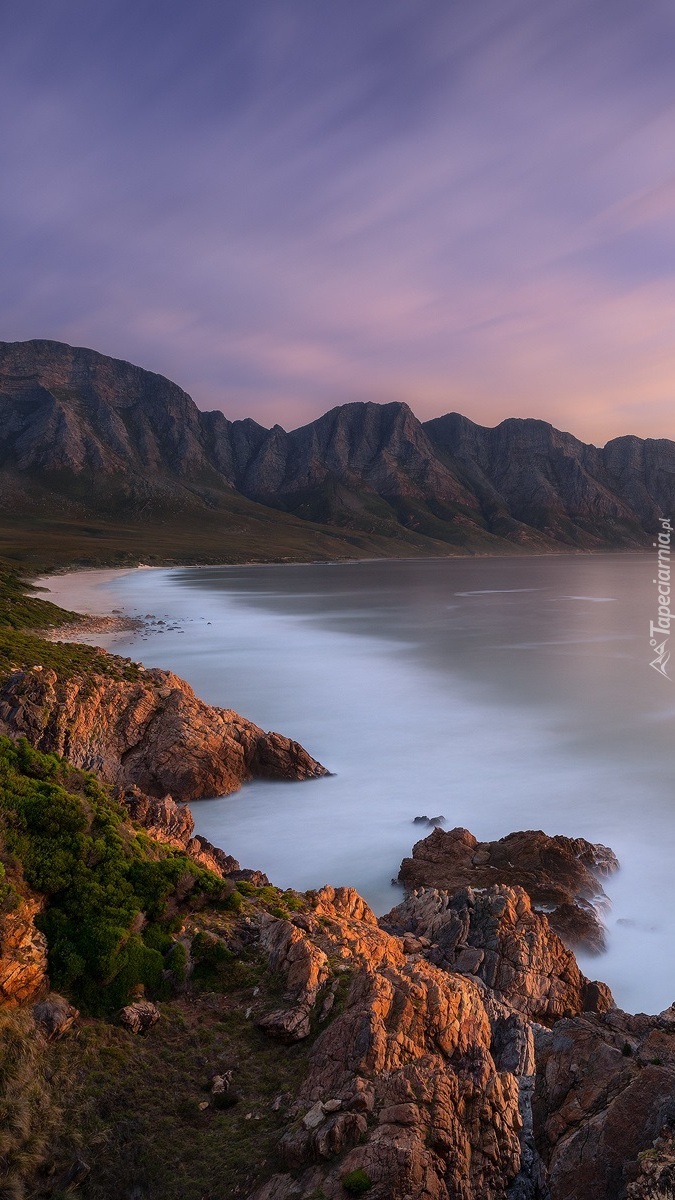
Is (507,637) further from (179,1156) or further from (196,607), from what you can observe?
(179,1156)

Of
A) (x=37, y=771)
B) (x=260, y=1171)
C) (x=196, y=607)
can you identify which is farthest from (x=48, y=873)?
(x=196, y=607)

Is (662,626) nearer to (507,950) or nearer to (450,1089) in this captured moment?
(507,950)

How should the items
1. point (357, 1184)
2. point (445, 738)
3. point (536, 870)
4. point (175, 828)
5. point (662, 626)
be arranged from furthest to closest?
1. point (662, 626)
2. point (445, 738)
3. point (536, 870)
4. point (175, 828)
5. point (357, 1184)

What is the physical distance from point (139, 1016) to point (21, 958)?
163cm

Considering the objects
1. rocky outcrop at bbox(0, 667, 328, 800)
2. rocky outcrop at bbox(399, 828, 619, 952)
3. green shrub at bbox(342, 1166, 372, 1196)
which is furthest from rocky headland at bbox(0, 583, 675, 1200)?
rocky outcrop at bbox(0, 667, 328, 800)

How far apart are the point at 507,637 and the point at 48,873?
5457cm

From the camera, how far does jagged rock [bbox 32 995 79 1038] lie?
7.50 metres

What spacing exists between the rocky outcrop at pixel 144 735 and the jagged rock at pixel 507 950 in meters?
10.1

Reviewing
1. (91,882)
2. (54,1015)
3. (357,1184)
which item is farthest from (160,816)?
(357,1184)

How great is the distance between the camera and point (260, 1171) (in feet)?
20.8

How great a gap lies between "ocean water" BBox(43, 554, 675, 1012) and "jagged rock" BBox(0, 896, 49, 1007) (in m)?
9.81

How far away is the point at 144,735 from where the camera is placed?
2203 cm

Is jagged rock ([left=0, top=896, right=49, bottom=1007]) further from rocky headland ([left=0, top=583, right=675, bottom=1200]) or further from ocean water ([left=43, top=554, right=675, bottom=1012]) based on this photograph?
ocean water ([left=43, top=554, right=675, bottom=1012])

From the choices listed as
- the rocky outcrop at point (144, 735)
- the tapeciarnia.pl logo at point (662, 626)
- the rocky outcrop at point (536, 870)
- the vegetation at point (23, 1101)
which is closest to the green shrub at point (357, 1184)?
the vegetation at point (23, 1101)
